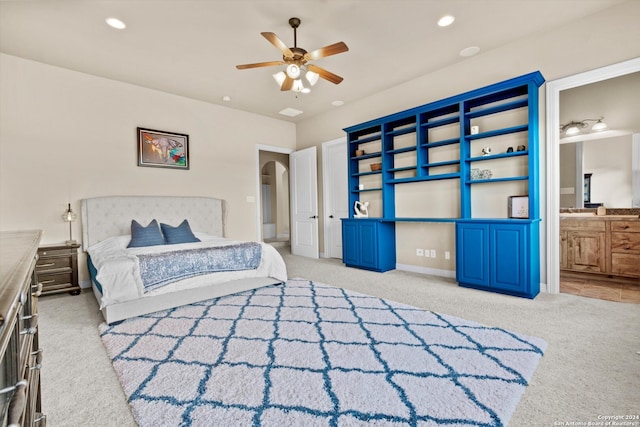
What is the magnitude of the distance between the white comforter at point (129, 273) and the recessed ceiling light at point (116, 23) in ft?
7.64

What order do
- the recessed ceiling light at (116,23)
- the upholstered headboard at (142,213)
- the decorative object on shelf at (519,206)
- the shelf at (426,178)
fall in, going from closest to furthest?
the recessed ceiling light at (116,23)
the decorative object on shelf at (519,206)
the shelf at (426,178)
the upholstered headboard at (142,213)

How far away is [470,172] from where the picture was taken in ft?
12.8

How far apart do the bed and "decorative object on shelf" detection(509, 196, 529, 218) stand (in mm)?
2867

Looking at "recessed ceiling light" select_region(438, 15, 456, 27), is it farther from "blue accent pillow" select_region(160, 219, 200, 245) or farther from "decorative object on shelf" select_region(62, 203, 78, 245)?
"decorative object on shelf" select_region(62, 203, 78, 245)

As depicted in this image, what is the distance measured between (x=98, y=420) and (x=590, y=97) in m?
6.42

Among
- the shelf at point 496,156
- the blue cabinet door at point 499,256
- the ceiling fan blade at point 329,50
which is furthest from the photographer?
the shelf at point 496,156

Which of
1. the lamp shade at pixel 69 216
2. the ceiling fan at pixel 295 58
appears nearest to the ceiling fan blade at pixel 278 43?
the ceiling fan at pixel 295 58

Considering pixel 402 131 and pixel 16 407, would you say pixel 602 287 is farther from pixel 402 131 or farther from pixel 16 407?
pixel 16 407

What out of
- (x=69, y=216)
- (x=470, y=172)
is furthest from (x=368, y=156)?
(x=69, y=216)

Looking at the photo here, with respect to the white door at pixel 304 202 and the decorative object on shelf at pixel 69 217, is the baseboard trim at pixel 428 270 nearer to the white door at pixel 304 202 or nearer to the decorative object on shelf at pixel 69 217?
the white door at pixel 304 202

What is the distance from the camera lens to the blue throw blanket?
2.85 meters

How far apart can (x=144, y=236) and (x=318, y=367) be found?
10.5ft

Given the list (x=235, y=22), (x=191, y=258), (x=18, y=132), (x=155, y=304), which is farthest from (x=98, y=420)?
(x=18, y=132)

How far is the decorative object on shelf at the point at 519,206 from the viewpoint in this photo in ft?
11.3
